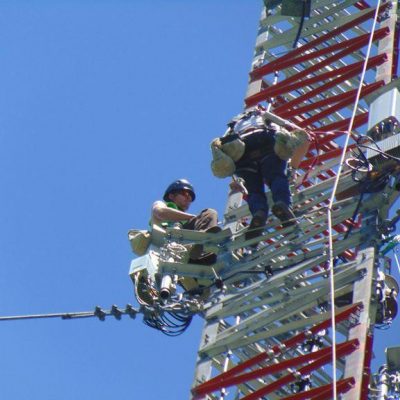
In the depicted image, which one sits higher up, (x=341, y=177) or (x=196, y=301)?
(x=341, y=177)

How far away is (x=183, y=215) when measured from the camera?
911 inches

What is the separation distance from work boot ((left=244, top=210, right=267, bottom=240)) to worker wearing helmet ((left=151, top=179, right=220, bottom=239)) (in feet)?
1.42

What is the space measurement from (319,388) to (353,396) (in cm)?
→ 90

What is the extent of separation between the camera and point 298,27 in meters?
28.2

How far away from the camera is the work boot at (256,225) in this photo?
22.1 meters

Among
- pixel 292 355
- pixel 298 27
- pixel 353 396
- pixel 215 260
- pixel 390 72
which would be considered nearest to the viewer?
pixel 353 396

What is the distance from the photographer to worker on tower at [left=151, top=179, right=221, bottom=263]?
73.3 feet

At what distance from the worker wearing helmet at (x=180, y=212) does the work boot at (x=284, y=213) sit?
86 centimetres

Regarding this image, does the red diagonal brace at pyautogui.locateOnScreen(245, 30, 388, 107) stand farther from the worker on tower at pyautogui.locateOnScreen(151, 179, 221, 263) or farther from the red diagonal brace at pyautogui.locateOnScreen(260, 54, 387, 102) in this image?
the worker on tower at pyautogui.locateOnScreen(151, 179, 221, 263)

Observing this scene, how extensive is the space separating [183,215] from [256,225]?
4.62 ft

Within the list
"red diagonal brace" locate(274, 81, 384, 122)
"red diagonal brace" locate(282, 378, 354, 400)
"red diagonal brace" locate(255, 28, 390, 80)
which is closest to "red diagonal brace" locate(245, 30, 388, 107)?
"red diagonal brace" locate(255, 28, 390, 80)

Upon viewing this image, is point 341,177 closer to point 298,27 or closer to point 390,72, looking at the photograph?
point 390,72

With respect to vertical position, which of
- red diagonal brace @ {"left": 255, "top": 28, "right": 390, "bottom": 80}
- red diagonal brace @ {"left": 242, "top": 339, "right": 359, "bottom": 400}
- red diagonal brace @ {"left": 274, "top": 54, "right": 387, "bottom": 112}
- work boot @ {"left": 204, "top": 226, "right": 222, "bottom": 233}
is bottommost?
red diagonal brace @ {"left": 242, "top": 339, "right": 359, "bottom": 400}

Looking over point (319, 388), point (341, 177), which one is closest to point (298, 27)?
point (341, 177)
